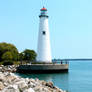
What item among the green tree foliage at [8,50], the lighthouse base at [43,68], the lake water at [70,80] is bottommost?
the lake water at [70,80]

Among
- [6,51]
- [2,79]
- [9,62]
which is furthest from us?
[6,51]

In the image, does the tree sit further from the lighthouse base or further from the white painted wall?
the white painted wall

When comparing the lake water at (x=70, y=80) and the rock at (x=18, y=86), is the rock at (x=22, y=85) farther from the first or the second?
the lake water at (x=70, y=80)

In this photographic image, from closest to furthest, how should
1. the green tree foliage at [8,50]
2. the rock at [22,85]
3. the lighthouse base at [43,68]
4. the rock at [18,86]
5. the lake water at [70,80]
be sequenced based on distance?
the rock at [18,86], the rock at [22,85], the lake water at [70,80], the lighthouse base at [43,68], the green tree foliage at [8,50]

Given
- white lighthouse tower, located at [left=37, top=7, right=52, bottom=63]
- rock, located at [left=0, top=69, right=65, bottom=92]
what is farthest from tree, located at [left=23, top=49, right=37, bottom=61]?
rock, located at [left=0, top=69, right=65, bottom=92]

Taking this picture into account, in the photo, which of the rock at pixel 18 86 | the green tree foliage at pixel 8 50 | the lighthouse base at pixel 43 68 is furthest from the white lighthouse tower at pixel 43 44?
the rock at pixel 18 86

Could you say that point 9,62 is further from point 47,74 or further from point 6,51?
point 47,74

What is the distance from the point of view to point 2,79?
1487cm

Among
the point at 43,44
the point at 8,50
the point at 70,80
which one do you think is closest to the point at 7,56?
the point at 8,50

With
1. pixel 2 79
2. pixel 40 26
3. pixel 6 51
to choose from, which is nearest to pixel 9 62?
pixel 6 51

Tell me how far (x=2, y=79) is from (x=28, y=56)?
44.3 meters

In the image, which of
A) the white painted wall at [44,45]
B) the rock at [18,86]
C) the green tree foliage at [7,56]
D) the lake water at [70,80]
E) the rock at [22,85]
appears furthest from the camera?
the green tree foliage at [7,56]

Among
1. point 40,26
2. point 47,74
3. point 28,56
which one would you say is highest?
point 40,26

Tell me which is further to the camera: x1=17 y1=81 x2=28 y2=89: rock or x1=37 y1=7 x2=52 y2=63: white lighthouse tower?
x1=37 y1=7 x2=52 y2=63: white lighthouse tower
